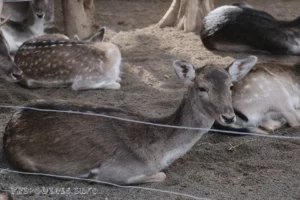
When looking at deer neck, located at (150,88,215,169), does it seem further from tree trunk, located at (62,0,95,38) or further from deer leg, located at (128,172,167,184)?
tree trunk, located at (62,0,95,38)

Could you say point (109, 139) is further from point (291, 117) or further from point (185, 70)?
point (291, 117)

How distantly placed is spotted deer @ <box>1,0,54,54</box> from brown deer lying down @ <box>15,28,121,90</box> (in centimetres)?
141

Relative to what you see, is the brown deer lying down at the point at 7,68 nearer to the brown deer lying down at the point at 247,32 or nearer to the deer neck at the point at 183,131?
the deer neck at the point at 183,131

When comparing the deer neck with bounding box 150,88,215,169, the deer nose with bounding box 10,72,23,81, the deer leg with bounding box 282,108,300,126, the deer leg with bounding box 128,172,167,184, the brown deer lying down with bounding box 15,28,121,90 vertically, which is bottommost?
the deer leg with bounding box 282,108,300,126

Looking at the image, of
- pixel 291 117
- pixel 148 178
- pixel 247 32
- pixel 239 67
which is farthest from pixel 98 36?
pixel 148 178

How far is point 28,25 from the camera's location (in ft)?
30.2

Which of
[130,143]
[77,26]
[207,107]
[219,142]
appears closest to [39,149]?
[130,143]

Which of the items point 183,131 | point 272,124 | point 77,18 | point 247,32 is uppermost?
point 183,131

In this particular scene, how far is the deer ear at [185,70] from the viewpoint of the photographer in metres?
5.37

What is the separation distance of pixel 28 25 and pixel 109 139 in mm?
4558

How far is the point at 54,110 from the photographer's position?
16.9ft

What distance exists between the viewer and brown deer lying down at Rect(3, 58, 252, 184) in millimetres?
5016

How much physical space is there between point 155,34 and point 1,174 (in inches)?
181

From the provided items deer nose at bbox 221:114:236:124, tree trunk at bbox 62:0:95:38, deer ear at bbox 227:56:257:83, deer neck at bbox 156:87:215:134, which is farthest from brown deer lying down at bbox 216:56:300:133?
tree trunk at bbox 62:0:95:38
